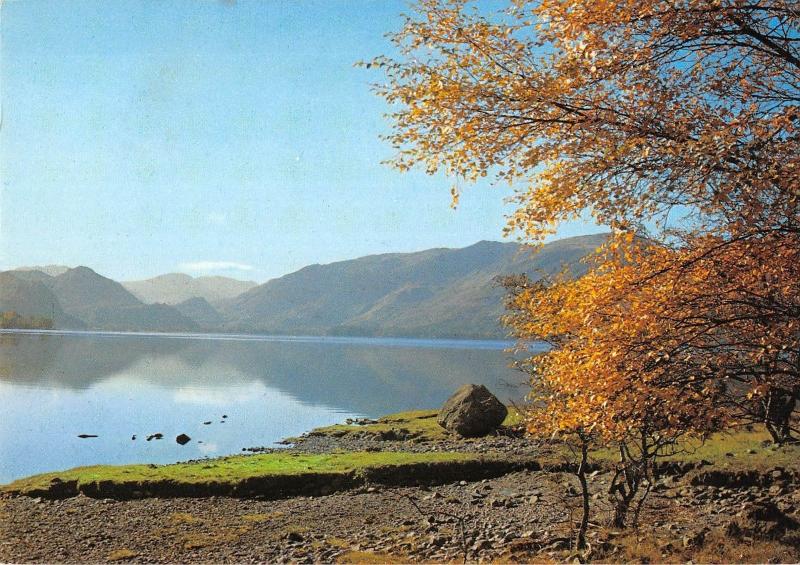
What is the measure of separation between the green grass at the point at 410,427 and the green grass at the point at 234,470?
9152 millimetres

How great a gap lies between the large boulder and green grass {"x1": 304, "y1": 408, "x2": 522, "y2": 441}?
2.48 feet

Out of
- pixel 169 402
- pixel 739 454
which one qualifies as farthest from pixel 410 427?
pixel 169 402

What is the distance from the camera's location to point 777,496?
62.7 ft

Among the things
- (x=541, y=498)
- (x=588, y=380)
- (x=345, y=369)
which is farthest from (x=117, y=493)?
(x=345, y=369)

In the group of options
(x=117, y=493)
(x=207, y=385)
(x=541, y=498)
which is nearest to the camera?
(x=541, y=498)

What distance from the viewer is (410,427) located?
145ft

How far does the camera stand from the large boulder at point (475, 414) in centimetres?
3784

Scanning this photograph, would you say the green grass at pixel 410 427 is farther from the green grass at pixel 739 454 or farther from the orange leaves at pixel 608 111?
the orange leaves at pixel 608 111

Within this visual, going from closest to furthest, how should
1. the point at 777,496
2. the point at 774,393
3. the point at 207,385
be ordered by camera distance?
the point at 774,393, the point at 777,496, the point at 207,385

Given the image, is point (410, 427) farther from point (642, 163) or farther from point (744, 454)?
point (642, 163)

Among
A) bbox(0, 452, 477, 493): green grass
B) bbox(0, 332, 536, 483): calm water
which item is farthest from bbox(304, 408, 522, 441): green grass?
bbox(0, 452, 477, 493): green grass

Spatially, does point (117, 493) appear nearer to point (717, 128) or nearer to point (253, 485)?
point (253, 485)

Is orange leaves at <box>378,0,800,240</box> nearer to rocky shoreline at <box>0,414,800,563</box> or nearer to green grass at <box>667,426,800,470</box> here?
rocky shoreline at <box>0,414,800,563</box>

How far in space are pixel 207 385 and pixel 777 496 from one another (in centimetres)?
→ 7911
